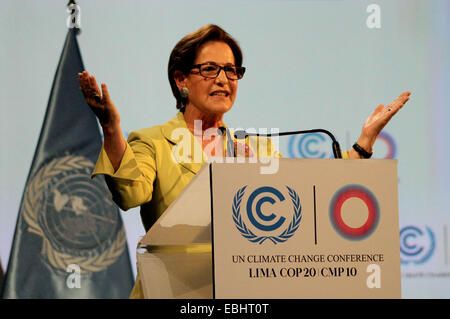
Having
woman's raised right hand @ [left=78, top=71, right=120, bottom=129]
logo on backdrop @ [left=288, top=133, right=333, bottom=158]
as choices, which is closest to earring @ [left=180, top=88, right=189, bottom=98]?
woman's raised right hand @ [left=78, top=71, right=120, bottom=129]

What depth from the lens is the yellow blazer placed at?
1.55 m

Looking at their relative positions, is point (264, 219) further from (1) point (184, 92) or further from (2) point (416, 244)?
(2) point (416, 244)

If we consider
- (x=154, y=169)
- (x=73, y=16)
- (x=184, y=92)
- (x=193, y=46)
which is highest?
(x=73, y=16)

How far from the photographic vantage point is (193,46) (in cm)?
198

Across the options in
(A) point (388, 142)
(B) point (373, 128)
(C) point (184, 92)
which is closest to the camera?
(B) point (373, 128)

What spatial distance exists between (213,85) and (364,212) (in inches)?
33.2

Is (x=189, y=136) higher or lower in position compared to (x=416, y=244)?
higher

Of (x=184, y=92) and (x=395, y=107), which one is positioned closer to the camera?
(x=395, y=107)

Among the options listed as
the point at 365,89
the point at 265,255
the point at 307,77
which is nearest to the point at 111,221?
the point at 307,77

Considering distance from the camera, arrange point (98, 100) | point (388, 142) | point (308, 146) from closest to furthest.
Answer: point (98, 100)
point (308, 146)
point (388, 142)

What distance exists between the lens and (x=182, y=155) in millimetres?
1853

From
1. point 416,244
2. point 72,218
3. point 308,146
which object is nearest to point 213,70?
point 308,146

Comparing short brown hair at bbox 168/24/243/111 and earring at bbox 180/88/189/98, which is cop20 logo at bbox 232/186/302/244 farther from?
short brown hair at bbox 168/24/243/111
